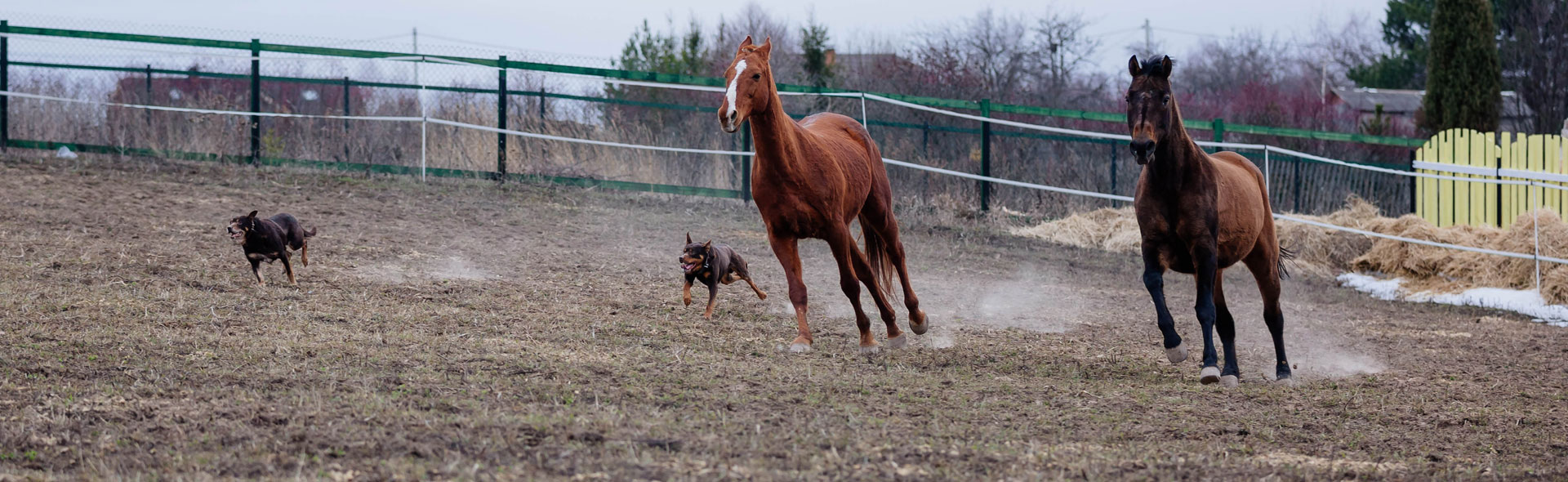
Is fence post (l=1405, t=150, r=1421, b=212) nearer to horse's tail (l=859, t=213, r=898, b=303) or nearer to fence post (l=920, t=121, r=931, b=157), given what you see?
fence post (l=920, t=121, r=931, b=157)

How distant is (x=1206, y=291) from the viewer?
6.12m

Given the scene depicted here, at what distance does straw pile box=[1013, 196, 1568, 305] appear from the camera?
11.2m

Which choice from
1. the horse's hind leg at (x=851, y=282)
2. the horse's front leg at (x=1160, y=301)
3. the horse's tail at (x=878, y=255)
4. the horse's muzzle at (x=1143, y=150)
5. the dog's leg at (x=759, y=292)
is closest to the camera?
the horse's muzzle at (x=1143, y=150)

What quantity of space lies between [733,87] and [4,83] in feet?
39.0

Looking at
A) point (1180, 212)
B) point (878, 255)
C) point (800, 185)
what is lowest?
point (878, 255)

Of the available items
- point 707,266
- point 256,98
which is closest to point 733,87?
point 707,266

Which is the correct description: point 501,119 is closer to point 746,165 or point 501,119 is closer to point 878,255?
point 746,165

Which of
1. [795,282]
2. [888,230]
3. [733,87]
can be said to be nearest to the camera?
[733,87]

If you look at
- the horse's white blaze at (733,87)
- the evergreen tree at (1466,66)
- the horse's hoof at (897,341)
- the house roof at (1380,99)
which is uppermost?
the house roof at (1380,99)

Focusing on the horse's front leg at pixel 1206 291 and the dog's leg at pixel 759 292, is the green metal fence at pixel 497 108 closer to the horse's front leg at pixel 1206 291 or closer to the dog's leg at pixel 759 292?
the dog's leg at pixel 759 292

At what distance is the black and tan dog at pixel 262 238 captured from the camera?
7.58 meters

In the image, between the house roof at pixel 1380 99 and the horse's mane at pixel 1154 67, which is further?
the house roof at pixel 1380 99

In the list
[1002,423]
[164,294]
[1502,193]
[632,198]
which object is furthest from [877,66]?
[1002,423]

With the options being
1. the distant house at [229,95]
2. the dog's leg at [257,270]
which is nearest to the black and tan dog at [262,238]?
the dog's leg at [257,270]
